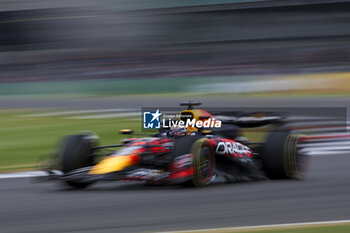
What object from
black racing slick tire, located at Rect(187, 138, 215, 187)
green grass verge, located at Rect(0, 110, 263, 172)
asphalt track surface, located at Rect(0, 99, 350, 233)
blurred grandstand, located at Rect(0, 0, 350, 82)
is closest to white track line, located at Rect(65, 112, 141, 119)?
green grass verge, located at Rect(0, 110, 263, 172)

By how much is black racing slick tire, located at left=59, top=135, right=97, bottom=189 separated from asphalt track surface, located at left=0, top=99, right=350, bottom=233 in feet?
0.86

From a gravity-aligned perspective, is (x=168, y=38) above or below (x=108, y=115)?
above

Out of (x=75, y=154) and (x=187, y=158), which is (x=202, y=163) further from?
(x=75, y=154)

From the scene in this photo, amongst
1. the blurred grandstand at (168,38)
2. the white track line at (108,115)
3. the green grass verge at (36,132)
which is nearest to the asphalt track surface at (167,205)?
the green grass verge at (36,132)

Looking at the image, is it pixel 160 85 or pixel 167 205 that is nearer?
pixel 167 205

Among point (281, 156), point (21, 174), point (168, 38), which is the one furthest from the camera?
point (168, 38)

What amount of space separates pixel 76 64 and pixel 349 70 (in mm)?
9794

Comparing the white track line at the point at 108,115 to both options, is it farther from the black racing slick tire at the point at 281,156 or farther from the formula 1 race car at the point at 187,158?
the black racing slick tire at the point at 281,156

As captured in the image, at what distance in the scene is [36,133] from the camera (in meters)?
14.4

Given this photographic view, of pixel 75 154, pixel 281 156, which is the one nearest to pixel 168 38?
pixel 281 156

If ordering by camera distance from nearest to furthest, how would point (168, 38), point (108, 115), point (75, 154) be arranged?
point (75, 154) → point (108, 115) → point (168, 38)

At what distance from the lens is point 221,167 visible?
26.0ft

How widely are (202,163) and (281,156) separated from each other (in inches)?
51.7

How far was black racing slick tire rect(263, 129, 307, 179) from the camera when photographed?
809 cm
